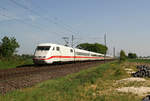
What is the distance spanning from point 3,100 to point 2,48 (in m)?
63.7

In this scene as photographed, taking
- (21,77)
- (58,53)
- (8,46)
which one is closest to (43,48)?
(58,53)

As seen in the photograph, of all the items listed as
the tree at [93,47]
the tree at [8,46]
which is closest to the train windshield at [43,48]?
the tree at [8,46]

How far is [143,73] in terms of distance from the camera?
14.9 metres

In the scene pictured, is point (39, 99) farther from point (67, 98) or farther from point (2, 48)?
point (2, 48)

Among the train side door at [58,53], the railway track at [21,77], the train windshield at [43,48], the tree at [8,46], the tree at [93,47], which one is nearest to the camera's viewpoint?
the railway track at [21,77]

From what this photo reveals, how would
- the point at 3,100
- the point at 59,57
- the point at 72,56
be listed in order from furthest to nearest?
the point at 72,56, the point at 59,57, the point at 3,100

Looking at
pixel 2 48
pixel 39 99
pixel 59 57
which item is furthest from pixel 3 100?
pixel 2 48

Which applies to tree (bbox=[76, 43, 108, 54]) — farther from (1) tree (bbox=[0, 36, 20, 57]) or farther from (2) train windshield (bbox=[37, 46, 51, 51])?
(2) train windshield (bbox=[37, 46, 51, 51])

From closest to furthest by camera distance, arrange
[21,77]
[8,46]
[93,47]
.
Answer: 1. [21,77]
2. [8,46]
3. [93,47]

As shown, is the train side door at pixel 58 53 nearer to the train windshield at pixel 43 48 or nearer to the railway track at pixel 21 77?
the train windshield at pixel 43 48

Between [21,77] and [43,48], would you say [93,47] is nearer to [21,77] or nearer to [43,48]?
[43,48]

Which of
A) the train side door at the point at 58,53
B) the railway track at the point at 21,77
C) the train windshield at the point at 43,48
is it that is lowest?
the railway track at the point at 21,77

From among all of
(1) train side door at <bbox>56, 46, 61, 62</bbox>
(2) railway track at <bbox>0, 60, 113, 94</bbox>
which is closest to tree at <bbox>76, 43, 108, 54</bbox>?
(1) train side door at <bbox>56, 46, 61, 62</bbox>

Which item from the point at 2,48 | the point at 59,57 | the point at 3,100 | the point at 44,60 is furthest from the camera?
the point at 2,48
